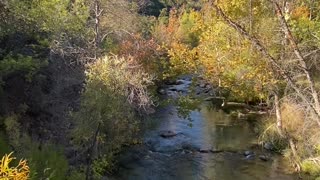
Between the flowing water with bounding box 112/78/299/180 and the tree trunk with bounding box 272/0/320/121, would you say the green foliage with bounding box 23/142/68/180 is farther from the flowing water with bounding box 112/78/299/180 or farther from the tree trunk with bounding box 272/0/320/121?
the tree trunk with bounding box 272/0/320/121

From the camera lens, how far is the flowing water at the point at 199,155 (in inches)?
651

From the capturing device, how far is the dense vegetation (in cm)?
1304

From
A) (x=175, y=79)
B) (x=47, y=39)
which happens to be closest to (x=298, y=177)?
(x=47, y=39)

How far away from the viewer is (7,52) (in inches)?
610

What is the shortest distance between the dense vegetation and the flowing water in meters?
0.83

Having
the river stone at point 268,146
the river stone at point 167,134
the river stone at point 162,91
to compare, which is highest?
the river stone at point 162,91

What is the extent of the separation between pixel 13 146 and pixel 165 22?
51.4 meters

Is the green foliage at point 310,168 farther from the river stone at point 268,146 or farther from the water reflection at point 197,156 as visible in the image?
the river stone at point 268,146

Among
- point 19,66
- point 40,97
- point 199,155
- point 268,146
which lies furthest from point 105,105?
point 268,146

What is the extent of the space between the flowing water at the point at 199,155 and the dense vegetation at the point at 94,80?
2.72ft

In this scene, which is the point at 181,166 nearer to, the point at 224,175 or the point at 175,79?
the point at 224,175

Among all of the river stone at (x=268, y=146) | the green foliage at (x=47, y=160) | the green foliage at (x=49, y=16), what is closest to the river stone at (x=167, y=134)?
the river stone at (x=268, y=146)

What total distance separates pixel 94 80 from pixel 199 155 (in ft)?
22.6

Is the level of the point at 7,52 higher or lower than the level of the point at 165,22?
lower
